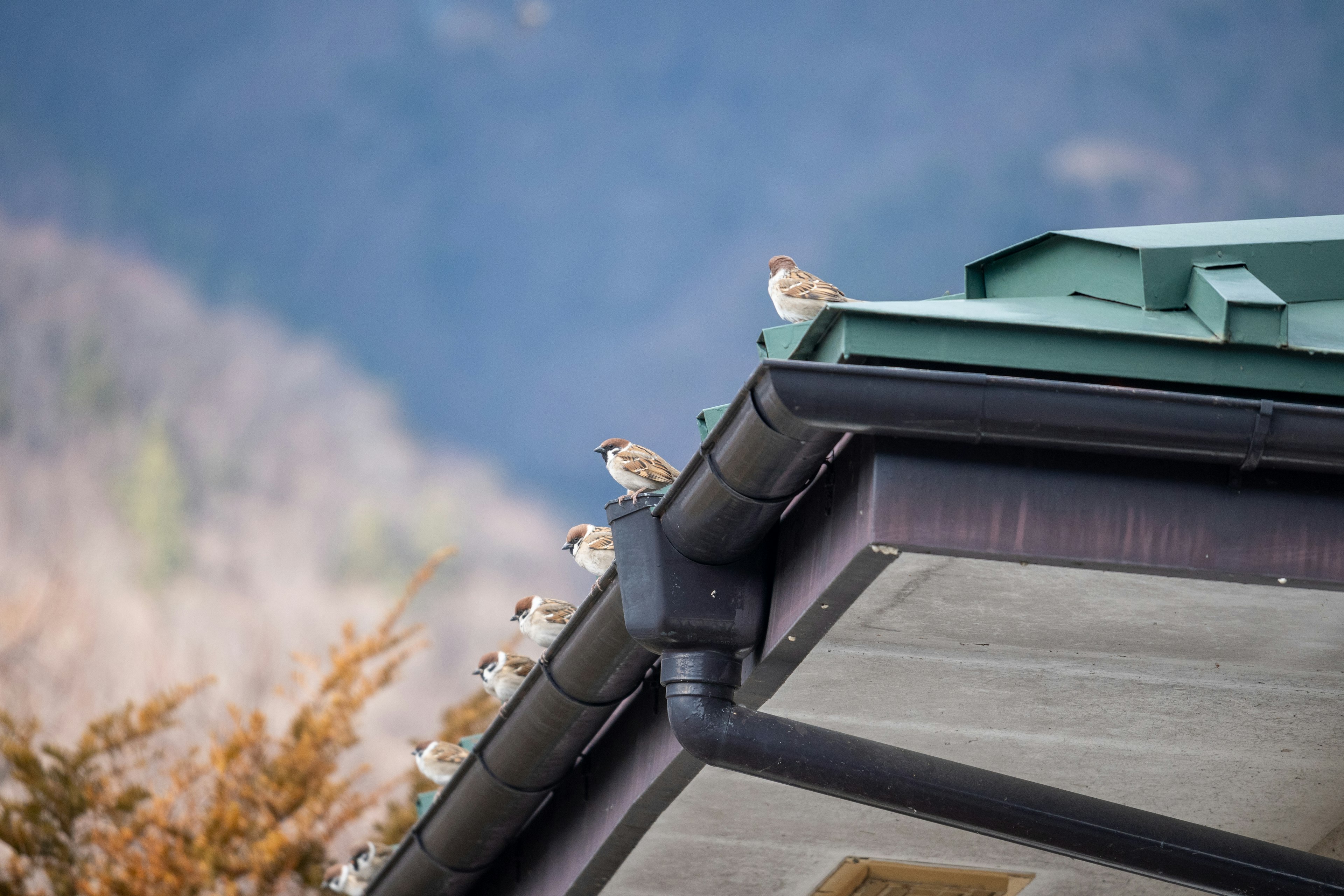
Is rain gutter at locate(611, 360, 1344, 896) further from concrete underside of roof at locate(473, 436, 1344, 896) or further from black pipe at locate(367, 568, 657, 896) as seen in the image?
black pipe at locate(367, 568, 657, 896)

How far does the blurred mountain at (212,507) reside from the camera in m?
16.2

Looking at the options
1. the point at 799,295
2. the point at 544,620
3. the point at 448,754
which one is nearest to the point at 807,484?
the point at 799,295

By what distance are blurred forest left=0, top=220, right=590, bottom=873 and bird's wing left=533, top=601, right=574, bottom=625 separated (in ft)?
33.6

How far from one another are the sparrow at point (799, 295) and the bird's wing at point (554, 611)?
1.70 meters

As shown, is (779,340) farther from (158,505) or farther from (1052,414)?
(158,505)

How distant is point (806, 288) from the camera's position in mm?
3955

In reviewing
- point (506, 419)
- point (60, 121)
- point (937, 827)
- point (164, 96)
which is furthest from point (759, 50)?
point (937, 827)

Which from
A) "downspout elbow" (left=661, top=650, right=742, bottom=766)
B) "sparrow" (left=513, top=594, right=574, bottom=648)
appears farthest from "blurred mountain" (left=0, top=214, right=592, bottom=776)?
"downspout elbow" (left=661, top=650, right=742, bottom=766)

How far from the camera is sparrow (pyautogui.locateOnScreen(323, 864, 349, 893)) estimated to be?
20.8 feet

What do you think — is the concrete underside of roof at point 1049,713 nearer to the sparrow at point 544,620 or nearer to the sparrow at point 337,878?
the sparrow at point 544,620

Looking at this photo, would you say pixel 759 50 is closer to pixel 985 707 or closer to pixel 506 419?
pixel 506 419

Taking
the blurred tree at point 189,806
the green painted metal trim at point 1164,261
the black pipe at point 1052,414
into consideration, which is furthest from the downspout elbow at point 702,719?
the blurred tree at point 189,806

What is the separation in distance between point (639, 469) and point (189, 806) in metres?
5.27

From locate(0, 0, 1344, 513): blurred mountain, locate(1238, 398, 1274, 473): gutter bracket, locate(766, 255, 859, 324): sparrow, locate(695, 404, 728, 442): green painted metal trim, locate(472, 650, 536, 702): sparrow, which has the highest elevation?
locate(0, 0, 1344, 513): blurred mountain
